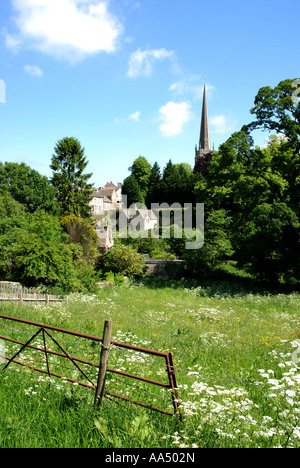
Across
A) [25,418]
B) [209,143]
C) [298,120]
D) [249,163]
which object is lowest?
[25,418]

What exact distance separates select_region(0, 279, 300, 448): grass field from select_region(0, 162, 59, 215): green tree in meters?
27.9

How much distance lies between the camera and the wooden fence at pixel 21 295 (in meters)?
14.9

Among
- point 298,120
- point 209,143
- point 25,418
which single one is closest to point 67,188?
point 298,120

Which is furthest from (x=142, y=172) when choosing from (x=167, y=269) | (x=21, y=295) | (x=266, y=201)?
(x=21, y=295)

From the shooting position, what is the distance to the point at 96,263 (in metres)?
31.5

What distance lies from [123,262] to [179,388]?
24.4 meters

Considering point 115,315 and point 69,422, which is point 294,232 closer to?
point 115,315

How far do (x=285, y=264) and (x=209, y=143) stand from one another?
6905cm

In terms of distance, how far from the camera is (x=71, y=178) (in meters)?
40.1

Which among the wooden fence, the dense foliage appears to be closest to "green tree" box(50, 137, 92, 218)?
the dense foliage

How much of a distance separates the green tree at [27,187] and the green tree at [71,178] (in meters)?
1.52

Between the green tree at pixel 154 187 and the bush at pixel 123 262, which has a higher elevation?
the green tree at pixel 154 187

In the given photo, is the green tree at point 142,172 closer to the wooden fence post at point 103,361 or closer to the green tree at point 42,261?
the green tree at point 42,261

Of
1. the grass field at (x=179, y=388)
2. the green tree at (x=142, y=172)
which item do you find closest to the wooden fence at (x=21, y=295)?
the grass field at (x=179, y=388)
